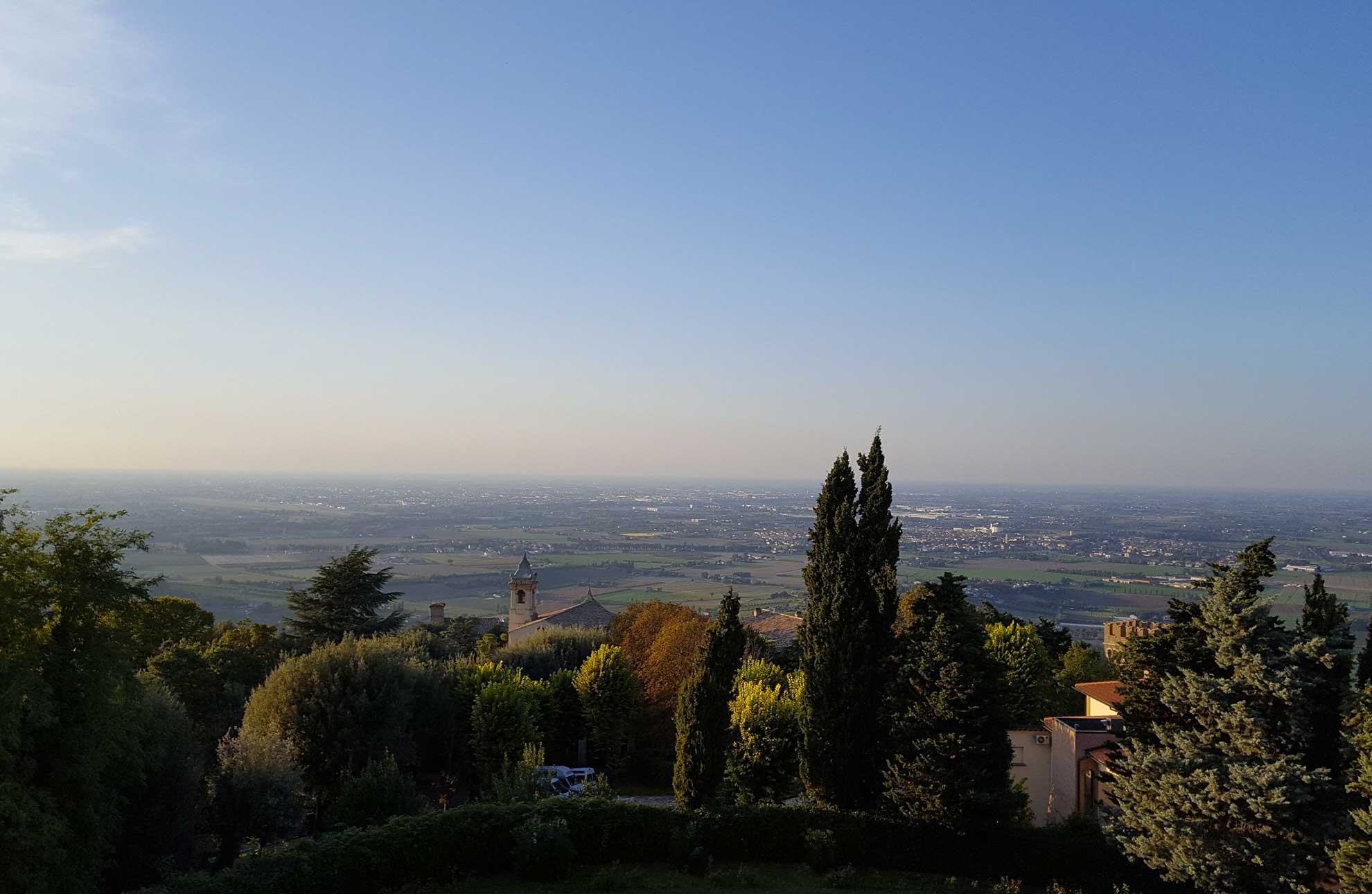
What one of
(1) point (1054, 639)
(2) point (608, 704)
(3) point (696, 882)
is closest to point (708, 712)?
(3) point (696, 882)

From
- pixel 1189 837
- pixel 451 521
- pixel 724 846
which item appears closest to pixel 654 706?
pixel 724 846

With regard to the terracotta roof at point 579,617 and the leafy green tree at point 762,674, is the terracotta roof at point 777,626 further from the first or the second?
the leafy green tree at point 762,674

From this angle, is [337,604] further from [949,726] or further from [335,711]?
[949,726]

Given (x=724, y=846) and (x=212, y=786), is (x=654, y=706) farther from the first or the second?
(x=212, y=786)

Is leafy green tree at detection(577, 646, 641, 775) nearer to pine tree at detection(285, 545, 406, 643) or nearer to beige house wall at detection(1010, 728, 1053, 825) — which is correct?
beige house wall at detection(1010, 728, 1053, 825)

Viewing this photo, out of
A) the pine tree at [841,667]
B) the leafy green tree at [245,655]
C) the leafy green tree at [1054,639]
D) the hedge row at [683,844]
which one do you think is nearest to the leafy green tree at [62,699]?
the hedge row at [683,844]
